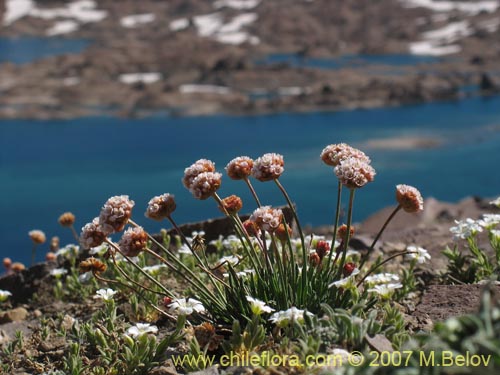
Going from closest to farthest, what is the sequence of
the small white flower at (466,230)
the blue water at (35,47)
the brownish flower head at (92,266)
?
the brownish flower head at (92,266)
the small white flower at (466,230)
the blue water at (35,47)

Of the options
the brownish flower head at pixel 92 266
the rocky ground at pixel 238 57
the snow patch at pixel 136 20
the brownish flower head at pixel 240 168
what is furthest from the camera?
the snow patch at pixel 136 20

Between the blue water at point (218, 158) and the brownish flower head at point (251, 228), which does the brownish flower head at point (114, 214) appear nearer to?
the brownish flower head at point (251, 228)

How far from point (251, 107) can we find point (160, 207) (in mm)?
48899

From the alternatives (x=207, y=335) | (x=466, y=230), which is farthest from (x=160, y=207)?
(x=466, y=230)

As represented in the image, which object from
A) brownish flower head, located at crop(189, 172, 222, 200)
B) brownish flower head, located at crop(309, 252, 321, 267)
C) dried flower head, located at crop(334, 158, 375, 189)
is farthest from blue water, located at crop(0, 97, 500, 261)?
dried flower head, located at crop(334, 158, 375, 189)

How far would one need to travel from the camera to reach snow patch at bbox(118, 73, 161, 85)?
5933cm

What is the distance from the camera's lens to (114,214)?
3.98m

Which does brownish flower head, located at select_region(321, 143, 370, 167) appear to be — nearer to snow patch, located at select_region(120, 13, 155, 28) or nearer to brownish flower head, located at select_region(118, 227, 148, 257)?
brownish flower head, located at select_region(118, 227, 148, 257)

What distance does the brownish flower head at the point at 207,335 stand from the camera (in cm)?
399

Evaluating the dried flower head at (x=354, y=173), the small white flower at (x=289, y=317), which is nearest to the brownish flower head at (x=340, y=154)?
the dried flower head at (x=354, y=173)

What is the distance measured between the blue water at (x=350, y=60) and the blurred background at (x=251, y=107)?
29cm

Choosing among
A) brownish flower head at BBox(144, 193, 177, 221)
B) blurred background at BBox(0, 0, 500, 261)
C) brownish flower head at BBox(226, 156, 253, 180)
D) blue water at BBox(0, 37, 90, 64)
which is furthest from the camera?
blue water at BBox(0, 37, 90, 64)

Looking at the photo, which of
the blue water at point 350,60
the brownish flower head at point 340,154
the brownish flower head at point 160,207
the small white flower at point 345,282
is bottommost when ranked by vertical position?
the blue water at point 350,60

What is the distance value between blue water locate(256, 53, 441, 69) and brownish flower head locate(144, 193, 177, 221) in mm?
68403
